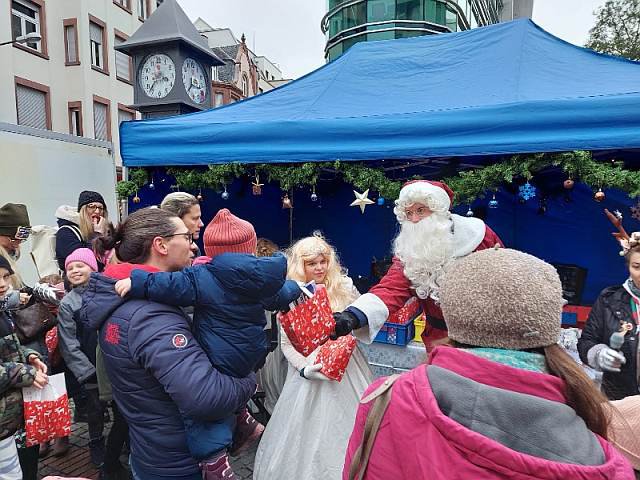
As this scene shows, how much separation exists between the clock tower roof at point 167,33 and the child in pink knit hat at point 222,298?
4.86 metres

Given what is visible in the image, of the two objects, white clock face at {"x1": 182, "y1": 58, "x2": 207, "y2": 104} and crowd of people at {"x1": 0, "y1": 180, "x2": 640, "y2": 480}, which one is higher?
white clock face at {"x1": 182, "y1": 58, "x2": 207, "y2": 104}

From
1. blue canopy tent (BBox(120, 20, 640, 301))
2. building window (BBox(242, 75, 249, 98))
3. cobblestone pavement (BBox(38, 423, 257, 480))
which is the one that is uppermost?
building window (BBox(242, 75, 249, 98))

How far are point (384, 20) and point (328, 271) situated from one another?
1546cm

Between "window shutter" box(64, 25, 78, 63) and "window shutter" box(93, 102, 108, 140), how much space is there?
6.30ft

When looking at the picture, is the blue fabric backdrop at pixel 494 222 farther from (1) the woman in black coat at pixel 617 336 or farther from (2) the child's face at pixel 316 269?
(2) the child's face at pixel 316 269

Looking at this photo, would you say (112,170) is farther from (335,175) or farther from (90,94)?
(90,94)

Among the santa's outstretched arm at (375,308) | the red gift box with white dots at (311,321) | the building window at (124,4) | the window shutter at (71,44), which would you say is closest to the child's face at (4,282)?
the red gift box with white dots at (311,321)

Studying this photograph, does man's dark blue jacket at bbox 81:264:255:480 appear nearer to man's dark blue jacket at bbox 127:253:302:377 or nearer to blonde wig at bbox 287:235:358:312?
man's dark blue jacket at bbox 127:253:302:377

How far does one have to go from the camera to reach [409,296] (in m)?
2.62

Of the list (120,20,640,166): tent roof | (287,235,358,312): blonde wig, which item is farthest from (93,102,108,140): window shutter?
(287,235,358,312): blonde wig

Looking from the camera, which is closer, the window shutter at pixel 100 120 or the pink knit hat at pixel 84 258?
the pink knit hat at pixel 84 258

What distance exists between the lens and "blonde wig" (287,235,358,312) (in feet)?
10.1

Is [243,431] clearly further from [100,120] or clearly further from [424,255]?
[100,120]

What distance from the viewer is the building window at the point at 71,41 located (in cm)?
1808
